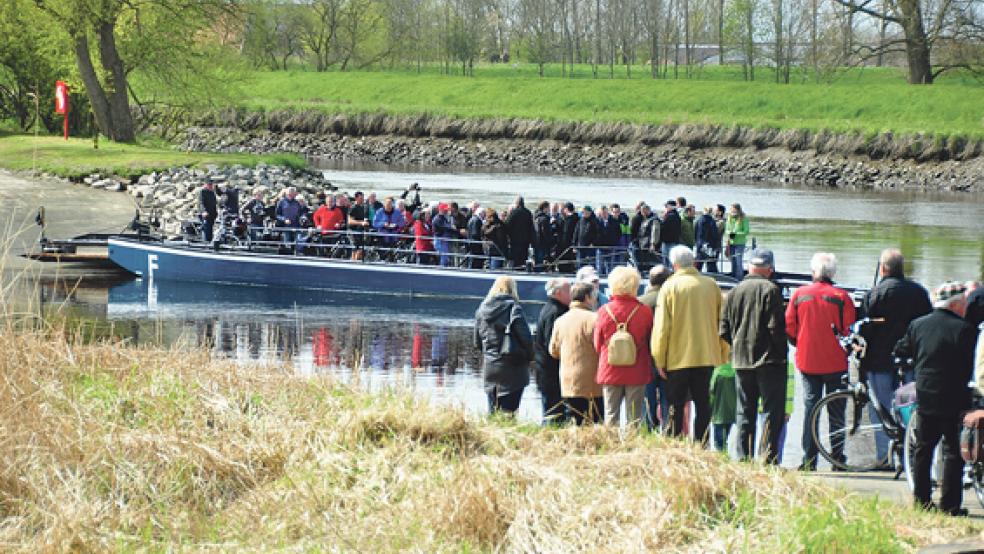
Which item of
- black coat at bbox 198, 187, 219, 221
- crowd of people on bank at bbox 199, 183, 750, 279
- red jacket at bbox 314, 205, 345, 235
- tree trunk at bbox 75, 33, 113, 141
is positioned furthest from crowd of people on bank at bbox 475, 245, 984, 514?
tree trunk at bbox 75, 33, 113, 141

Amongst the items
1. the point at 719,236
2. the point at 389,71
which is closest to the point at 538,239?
the point at 719,236

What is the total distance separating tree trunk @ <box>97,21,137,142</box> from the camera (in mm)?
52000

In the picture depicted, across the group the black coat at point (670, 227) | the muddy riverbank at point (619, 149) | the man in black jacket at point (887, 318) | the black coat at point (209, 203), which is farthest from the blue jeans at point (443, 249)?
the muddy riverbank at point (619, 149)

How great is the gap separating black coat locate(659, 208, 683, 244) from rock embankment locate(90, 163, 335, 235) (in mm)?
15243

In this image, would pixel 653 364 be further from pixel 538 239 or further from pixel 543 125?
pixel 543 125

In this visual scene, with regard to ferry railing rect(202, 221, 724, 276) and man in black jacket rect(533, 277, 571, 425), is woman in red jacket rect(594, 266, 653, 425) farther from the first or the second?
ferry railing rect(202, 221, 724, 276)

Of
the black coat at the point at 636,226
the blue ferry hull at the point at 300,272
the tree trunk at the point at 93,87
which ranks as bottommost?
the blue ferry hull at the point at 300,272

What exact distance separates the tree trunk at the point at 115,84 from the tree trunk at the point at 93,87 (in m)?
0.19

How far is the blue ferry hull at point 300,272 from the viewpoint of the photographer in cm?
2975

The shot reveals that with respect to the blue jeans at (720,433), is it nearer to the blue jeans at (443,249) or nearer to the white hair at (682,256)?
the white hair at (682,256)

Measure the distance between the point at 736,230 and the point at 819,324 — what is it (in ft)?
56.9

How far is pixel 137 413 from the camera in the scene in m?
11.8

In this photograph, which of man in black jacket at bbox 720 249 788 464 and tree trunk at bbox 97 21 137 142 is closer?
man in black jacket at bbox 720 249 788 464

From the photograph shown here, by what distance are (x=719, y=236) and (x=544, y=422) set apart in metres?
17.0
